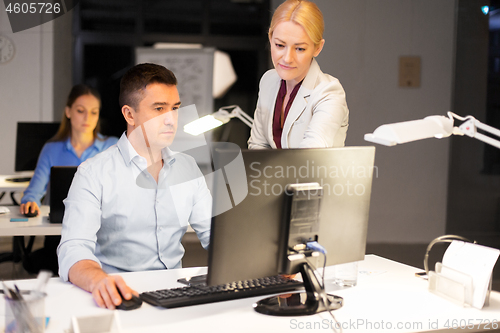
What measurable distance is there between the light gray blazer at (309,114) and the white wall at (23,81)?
3.51 meters

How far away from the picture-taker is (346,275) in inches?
55.2

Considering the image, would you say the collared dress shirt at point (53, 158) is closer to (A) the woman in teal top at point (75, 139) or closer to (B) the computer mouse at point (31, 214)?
(A) the woman in teal top at point (75, 139)

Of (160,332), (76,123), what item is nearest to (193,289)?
(160,332)

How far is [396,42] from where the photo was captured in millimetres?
4758

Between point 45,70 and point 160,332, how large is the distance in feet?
14.3

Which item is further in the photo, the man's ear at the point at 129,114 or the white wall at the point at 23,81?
the white wall at the point at 23,81

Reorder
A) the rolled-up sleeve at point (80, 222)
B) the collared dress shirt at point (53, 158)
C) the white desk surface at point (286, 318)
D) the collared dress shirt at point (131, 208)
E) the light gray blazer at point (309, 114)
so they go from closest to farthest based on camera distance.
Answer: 1. the white desk surface at point (286, 318)
2. the rolled-up sleeve at point (80, 222)
3. the collared dress shirt at point (131, 208)
4. the light gray blazer at point (309, 114)
5. the collared dress shirt at point (53, 158)

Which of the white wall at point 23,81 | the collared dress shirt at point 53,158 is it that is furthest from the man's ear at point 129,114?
the white wall at point 23,81

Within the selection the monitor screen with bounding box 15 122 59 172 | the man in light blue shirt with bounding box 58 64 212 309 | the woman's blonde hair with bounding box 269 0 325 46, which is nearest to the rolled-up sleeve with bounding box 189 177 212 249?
the man in light blue shirt with bounding box 58 64 212 309

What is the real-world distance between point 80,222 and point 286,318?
0.71 meters

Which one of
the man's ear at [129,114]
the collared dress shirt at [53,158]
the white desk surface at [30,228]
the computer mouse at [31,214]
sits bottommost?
the white desk surface at [30,228]

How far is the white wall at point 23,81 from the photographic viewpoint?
4680mm

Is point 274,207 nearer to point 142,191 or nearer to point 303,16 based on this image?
point 142,191

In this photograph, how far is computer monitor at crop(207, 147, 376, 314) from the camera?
3.48 feet
